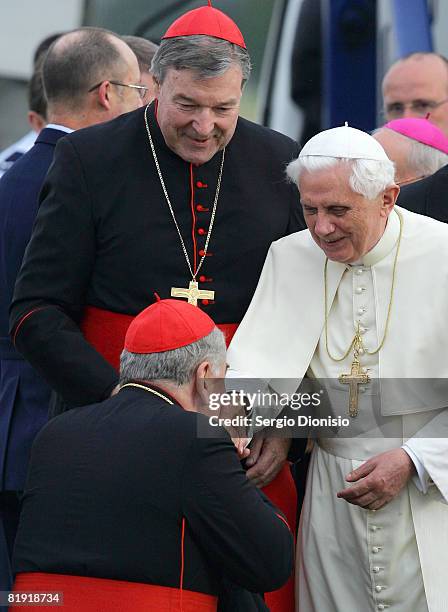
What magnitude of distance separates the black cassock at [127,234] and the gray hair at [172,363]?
454 mm

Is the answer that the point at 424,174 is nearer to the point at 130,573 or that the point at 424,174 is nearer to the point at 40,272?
the point at 40,272

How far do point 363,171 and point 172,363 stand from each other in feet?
2.52

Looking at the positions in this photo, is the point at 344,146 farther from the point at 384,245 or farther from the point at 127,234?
the point at 127,234

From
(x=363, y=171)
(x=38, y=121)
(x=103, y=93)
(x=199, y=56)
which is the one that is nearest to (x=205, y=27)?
(x=199, y=56)

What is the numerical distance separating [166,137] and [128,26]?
359cm

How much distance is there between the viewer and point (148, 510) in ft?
10.6

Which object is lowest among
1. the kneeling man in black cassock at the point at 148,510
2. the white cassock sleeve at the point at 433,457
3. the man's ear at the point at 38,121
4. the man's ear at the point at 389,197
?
the kneeling man in black cassock at the point at 148,510

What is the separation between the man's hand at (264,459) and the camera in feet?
12.8

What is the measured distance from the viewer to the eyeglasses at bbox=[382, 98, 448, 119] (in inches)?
246

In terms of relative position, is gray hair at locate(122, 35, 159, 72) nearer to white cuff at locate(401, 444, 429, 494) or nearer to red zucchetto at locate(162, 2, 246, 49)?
red zucchetto at locate(162, 2, 246, 49)

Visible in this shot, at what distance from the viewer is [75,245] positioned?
158 inches

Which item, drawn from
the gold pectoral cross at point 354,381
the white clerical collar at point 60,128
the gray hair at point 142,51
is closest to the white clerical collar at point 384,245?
the gold pectoral cross at point 354,381

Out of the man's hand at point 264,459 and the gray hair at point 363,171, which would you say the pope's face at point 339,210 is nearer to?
the gray hair at point 363,171

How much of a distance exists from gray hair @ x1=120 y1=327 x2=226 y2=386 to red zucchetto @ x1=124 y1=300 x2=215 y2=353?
0.01 meters
